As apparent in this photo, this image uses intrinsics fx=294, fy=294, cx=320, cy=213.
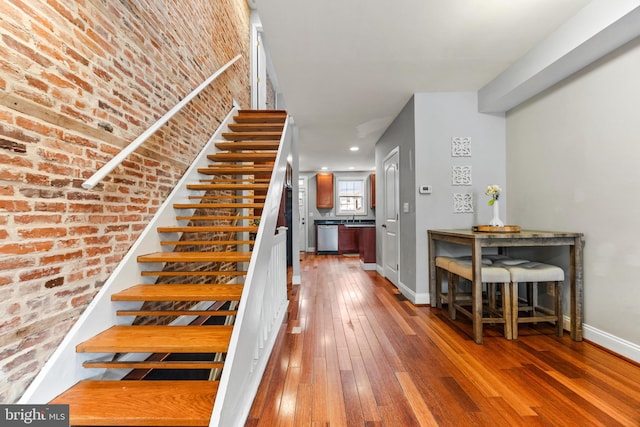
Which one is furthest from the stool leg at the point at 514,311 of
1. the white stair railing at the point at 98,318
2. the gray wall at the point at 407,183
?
the white stair railing at the point at 98,318

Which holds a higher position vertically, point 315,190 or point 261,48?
point 261,48

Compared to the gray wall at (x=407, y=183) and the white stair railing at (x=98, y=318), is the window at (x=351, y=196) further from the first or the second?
the white stair railing at (x=98, y=318)

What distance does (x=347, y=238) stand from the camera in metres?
8.12

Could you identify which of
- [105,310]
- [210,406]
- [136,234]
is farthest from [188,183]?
[210,406]

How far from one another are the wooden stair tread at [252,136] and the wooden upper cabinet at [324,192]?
541cm

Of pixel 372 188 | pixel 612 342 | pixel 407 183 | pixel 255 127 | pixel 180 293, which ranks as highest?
pixel 255 127

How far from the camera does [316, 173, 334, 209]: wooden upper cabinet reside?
8938 mm

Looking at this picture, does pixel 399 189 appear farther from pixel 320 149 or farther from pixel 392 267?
pixel 320 149

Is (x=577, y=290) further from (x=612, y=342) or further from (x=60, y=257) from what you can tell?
(x=60, y=257)

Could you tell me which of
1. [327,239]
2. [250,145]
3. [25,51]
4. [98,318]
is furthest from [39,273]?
[327,239]

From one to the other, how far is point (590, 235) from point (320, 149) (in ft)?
15.6

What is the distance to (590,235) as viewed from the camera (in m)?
2.38

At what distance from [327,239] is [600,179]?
6.60 m

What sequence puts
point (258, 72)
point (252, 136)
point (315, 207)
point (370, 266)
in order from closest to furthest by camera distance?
point (252, 136), point (258, 72), point (370, 266), point (315, 207)
